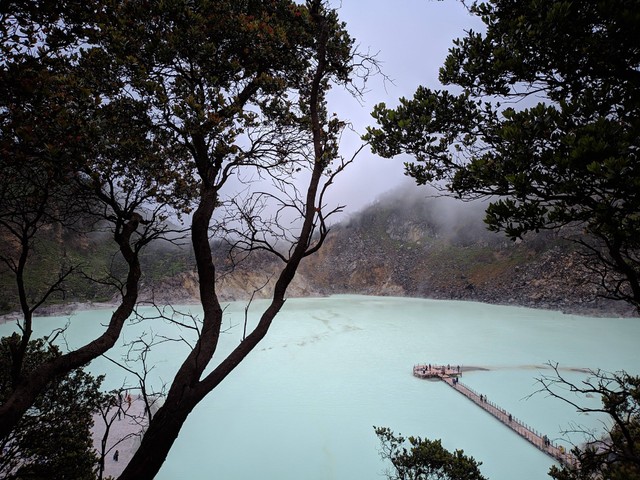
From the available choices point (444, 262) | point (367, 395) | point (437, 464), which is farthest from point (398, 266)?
point (437, 464)

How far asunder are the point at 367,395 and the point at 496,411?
746cm

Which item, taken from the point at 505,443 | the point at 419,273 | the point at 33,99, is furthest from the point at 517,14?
the point at 419,273

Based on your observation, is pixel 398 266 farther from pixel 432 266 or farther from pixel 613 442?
pixel 613 442

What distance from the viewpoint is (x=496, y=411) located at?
57.5 ft

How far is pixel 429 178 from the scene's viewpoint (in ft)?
13.5

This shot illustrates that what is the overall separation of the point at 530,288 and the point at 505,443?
172 feet

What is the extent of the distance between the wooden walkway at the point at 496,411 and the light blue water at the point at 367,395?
439 millimetres

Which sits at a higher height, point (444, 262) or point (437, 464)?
point (444, 262)

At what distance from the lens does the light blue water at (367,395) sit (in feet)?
46.5

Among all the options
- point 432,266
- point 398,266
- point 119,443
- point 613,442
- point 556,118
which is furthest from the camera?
point 398,266

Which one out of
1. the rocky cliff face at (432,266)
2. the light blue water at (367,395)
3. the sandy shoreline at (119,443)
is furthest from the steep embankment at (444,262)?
the sandy shoreline at (119,443)

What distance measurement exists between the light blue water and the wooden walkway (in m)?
0.44

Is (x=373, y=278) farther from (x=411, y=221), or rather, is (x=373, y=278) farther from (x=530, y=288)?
(x=530, y=288)

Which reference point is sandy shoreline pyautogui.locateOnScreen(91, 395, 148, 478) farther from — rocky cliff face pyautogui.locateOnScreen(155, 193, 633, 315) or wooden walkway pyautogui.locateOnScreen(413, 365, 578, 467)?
rocky cliff face pyautogui.locateOnScreen(155, 193, 633, 315)
